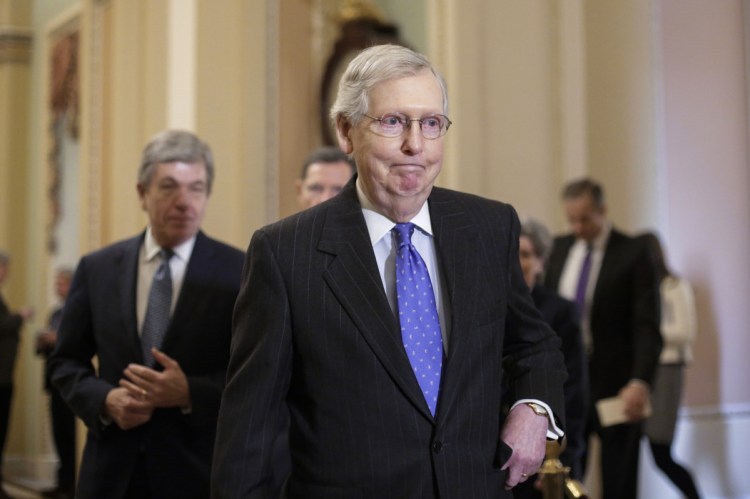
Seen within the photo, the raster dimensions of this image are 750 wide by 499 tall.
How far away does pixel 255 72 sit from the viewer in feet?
21.3

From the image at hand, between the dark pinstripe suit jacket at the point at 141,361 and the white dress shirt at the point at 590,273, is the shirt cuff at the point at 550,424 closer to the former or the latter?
the dark pinstripe suit jacket at the point at 141,361

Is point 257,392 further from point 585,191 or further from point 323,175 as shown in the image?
point 585,191

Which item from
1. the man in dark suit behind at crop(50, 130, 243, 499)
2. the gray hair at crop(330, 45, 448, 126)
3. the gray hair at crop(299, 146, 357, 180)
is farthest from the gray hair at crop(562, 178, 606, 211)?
the gray hair at crop(330, 45, 448, 126)

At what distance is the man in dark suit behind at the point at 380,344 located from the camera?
211cm

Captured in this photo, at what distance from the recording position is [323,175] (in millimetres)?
4160

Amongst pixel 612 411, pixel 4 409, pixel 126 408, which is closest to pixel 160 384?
pixel 126 408

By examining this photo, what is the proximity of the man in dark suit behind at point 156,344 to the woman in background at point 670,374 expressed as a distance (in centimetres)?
369

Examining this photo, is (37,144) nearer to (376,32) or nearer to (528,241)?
(376,32)

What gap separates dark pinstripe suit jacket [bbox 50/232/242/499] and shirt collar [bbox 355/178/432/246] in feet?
3.47

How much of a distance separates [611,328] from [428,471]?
386cm

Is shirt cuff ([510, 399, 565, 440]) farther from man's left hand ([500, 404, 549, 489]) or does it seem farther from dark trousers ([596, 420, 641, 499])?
dark trousers ([596, 420, 641, 499])

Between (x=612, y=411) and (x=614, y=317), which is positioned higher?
(x=614, y=317)

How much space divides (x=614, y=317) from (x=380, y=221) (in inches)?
149

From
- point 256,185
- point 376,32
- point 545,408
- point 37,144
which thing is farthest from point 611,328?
point 37,144
